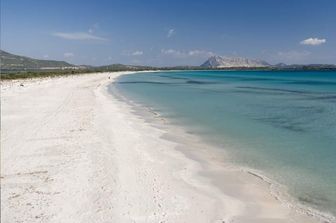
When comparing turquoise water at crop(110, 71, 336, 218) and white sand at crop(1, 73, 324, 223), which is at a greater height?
white sand at crop(1, 73, 324, 223)

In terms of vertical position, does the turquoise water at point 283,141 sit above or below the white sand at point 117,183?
below

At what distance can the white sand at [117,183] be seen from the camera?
29.7 feet

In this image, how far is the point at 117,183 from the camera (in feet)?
36.4

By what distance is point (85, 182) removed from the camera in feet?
35.8

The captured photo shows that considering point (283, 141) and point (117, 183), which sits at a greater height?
point (117, 183)

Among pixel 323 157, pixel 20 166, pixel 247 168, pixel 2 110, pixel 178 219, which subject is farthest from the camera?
pixel 2 110

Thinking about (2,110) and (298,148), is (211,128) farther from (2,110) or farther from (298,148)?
(2,110)

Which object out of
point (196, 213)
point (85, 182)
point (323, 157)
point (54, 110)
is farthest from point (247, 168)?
point (54, 110)

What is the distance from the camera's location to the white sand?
9062 mm

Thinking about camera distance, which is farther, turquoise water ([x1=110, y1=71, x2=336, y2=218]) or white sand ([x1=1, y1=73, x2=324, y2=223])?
turquoise water ([x1=110, y1=71, x2=336, y2=218])

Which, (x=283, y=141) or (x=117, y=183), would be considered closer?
(x=117, y=183)

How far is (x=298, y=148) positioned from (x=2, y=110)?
61.8 ft

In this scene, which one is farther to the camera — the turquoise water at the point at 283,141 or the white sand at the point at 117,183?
the turquoise water at the point at 283,141

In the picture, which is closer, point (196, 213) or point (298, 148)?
point (196, 213)
